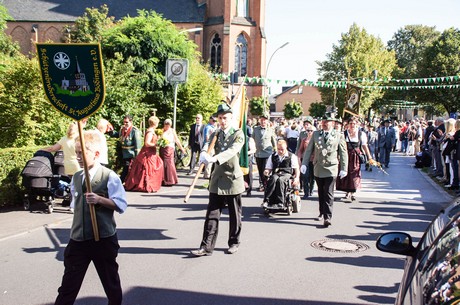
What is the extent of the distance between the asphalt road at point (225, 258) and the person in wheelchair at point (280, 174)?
0.37 metres

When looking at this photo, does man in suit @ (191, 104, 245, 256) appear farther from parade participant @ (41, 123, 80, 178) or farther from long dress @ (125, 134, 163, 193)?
long dress @ (125, 134, 163, 193)

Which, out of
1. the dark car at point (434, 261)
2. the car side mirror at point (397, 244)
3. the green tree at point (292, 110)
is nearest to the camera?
the dark car at point (434, 261)

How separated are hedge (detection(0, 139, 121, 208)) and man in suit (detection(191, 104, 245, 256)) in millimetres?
A: 4651

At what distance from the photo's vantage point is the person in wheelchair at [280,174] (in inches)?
393

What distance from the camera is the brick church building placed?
58281mm

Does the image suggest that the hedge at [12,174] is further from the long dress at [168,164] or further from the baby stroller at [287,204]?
the baby stroller at [287,204]

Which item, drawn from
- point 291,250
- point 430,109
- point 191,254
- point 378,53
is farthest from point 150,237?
point 430,109

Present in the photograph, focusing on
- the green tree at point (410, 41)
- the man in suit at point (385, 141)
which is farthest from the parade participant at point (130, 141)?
the green tree at point (410, 41)

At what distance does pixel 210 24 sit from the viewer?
59.4m

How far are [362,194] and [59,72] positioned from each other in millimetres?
10261

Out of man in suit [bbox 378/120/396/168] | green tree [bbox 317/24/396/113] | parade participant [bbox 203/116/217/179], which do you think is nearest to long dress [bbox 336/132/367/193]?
parade participant [bbox 203/116/217/179]

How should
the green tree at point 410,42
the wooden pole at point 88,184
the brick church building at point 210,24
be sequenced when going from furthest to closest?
the green tree at point 410,42, the brick church building at point 210,24, the wooden pole at point 88,184

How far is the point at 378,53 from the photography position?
5703cm

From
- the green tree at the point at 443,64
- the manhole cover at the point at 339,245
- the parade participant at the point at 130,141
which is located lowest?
the manhole cover at the point at 339,245
